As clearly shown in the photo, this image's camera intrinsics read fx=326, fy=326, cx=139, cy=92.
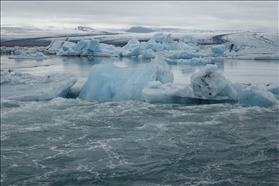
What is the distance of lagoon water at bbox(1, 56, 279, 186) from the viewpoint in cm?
390

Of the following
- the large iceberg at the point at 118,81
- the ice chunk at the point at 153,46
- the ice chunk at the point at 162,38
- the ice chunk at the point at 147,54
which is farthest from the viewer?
the ice chunk at the point at 162,38

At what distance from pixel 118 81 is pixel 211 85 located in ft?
7.99

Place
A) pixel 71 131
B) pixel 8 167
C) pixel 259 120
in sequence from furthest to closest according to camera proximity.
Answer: pixel 259 120
pixel 71 131
pixel 8 167

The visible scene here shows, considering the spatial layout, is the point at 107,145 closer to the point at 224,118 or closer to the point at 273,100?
the point at 224,118

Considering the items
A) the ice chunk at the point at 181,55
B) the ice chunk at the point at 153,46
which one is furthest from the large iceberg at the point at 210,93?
the ice chunk at the point at 153,46

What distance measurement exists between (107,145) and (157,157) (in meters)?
0.86

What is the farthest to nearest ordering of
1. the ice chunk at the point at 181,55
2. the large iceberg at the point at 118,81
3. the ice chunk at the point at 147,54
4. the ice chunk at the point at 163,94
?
the ice chunk at the point at 147,54 → the ice chunk at the point at 181,55 → the large iceberg at the point at 118,81 → the ice chunk at the point at 163,94

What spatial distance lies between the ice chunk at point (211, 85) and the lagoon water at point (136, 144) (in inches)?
16.8

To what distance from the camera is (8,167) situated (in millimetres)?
3748

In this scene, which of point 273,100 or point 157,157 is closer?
point 157,157

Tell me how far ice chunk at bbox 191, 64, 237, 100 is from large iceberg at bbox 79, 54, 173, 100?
1.44 meters

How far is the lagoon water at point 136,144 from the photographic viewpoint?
12.8 ft

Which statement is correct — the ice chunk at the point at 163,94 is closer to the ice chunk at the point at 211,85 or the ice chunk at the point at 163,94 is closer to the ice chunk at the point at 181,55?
the ice chunk at the point at 211,85

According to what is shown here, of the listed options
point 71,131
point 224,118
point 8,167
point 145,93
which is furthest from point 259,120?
point 8,167
